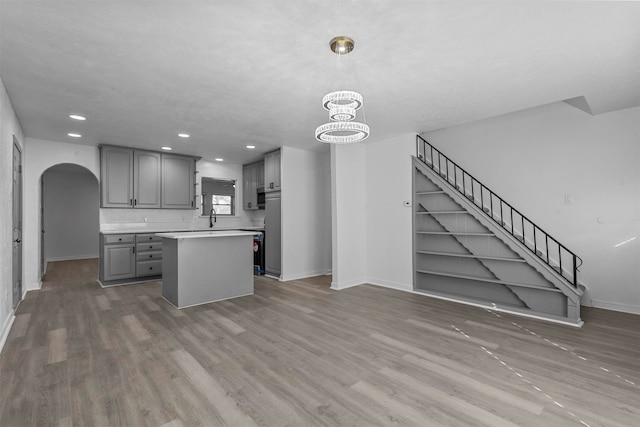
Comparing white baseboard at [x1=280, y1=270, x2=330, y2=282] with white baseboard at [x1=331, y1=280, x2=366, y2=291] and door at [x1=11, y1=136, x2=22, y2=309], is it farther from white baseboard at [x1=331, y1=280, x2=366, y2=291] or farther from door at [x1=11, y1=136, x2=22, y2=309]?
door at [x1=11, y1=136, x2=22, y2=309]

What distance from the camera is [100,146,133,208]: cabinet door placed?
5691 millimetres

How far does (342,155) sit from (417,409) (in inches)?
166

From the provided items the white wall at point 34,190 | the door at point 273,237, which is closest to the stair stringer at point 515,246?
the door at point 273,237

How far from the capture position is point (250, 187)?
7582 mm

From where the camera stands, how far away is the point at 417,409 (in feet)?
6.38

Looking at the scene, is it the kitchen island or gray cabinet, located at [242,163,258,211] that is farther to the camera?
gray cabinet, located at [242,163,258,211]

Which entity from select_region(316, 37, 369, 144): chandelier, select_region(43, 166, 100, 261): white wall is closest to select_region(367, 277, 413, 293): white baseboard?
select_region(316, 37, 369, 144): chandelier

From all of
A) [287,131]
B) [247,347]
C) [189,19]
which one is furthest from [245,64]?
[247,347]

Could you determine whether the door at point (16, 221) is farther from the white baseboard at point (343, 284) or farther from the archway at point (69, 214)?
the archway at point (69, 214)

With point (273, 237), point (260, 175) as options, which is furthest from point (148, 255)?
point (260, 175)

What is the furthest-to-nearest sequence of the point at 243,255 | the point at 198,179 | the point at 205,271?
the point at 198,179 → the point at 243,255 → the point at 205,271

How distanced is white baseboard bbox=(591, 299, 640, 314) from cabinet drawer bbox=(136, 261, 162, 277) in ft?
23.4

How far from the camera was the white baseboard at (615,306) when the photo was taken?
3.84 m

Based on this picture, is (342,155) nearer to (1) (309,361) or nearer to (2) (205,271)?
(2) (205,271)
